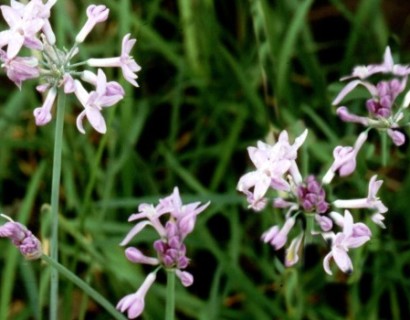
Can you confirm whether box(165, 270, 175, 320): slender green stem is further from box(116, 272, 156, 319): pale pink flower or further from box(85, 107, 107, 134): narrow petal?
box(85, 107, 107, 134): narrow petal

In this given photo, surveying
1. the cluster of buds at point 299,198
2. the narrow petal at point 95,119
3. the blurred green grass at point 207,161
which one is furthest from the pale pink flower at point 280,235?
the blurred green grass at point 207,161

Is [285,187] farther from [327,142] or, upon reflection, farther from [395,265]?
[327,142]

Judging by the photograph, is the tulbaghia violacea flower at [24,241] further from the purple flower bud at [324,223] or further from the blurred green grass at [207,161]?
the blurred green grass at [207,161]

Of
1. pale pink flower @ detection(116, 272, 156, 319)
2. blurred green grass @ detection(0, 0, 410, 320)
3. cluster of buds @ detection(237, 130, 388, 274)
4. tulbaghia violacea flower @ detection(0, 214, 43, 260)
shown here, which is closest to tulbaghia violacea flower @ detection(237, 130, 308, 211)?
cluster of buds @ detection(237, 130, 388, 274)

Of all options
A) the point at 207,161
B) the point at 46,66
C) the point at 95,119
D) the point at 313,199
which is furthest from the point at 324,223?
the point at 207,161

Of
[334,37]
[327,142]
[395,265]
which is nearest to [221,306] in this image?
[395,265]

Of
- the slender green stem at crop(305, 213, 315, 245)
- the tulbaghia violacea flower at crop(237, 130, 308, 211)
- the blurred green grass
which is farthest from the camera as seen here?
the blurred green grass
